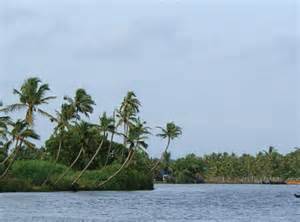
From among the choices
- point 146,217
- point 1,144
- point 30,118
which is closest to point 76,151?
point 1,144

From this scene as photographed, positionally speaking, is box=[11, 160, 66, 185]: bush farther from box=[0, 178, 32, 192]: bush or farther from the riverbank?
box=[0, 178, 32, 192]: bush

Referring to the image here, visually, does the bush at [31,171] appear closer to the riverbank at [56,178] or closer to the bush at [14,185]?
the riverbank at [56,178]

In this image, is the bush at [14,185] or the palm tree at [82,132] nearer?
the bush at [14,185]

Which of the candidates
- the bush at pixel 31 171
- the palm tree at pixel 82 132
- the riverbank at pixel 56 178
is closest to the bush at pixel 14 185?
the riverbank at pixel 56 178

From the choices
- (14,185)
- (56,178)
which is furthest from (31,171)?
(56,178)

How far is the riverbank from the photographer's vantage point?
84.9 metres

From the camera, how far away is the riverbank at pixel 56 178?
8494cm

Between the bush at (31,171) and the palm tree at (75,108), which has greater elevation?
the palm tree at (75,108)

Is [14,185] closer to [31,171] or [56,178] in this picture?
[31,171]

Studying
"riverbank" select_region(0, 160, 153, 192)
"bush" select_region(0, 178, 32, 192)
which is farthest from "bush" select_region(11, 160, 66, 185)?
"bush" select_region(0, 178, 32, 192)

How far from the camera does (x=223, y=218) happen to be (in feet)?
159

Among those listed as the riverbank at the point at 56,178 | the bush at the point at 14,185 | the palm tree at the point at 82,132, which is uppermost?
the palm tree at the point at 82,132

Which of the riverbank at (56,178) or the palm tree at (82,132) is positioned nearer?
the riverbank at (56,178)

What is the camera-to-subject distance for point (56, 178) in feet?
299
